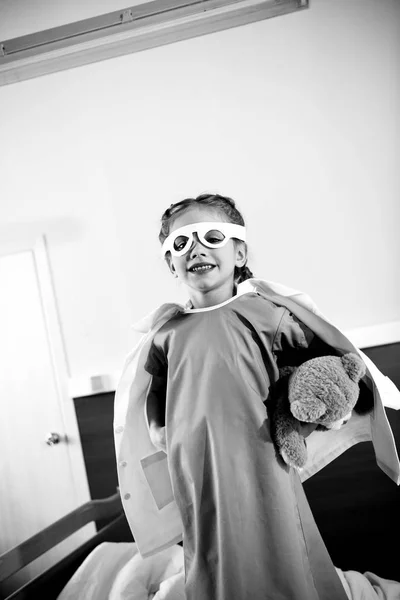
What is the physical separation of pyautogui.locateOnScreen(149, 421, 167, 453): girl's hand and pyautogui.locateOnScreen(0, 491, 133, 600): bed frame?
1.91ft

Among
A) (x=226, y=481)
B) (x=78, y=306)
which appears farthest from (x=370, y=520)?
(x=78, y=306)

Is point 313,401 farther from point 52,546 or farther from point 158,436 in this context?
point 52,546

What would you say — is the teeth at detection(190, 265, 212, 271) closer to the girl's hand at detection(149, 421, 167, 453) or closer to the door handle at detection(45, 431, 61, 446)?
the girl's hand at detection(149, 421, 167, 453)

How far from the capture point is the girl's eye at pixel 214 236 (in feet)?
3.27

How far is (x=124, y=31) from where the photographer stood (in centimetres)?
165

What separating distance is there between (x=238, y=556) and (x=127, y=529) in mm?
1162

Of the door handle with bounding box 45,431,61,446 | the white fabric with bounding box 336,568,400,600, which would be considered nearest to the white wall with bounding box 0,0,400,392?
the door handle with bounding box 45,431,61,446

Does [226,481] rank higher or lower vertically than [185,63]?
lower

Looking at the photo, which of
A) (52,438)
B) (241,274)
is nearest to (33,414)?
(52,438)

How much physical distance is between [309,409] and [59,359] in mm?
1427

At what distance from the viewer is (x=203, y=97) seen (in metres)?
1.83

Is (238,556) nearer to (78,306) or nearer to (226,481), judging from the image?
(226,481)

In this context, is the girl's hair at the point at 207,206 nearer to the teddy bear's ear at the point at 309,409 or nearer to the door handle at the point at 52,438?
the teddy bear's ear at the point at 309,409

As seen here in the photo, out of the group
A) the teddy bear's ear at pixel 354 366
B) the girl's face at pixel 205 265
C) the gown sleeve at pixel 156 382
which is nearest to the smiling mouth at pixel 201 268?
the girl's face at pixel 205 265
